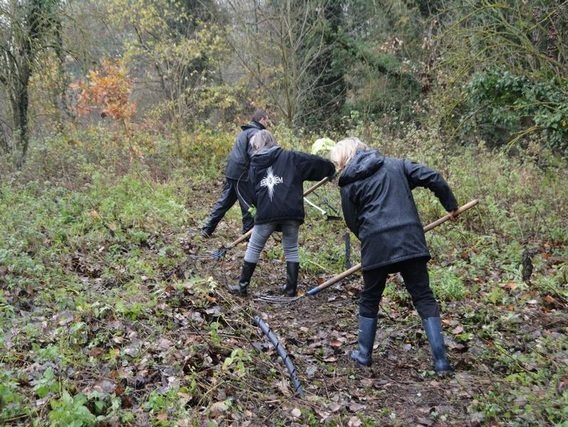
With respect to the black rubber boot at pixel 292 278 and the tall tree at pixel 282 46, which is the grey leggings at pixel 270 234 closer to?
the black rubber boot at pixel 292 278

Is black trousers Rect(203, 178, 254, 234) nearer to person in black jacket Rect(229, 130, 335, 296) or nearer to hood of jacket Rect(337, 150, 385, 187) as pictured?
person in black jacket Rect(229, 130, 335, 296)

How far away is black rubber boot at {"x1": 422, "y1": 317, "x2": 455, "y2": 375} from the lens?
4.41 meters

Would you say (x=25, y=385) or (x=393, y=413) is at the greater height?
(x=25, y=385)

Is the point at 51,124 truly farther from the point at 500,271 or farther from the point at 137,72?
the point at 500,271

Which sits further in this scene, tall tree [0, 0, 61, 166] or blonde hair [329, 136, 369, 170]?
tall tree [0, 0, 61, 166]

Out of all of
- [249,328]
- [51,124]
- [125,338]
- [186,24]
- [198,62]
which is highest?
[186,24]

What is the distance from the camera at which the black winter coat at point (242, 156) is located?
7.51m

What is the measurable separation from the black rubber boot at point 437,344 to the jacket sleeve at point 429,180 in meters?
1.03

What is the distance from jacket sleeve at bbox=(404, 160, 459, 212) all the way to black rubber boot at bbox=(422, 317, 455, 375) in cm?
103

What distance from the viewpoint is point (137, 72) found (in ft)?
70.4

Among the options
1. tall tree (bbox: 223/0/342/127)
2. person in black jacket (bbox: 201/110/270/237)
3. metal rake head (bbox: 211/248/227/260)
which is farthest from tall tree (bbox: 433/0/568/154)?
tall tree (bbox: 223/0/342/127)

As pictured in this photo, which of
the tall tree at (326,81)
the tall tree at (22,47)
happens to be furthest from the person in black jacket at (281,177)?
the tall tree at (326,81)

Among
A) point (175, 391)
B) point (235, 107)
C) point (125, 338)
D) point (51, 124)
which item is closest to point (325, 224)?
point (125, 338)

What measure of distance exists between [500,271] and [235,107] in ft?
49.8
